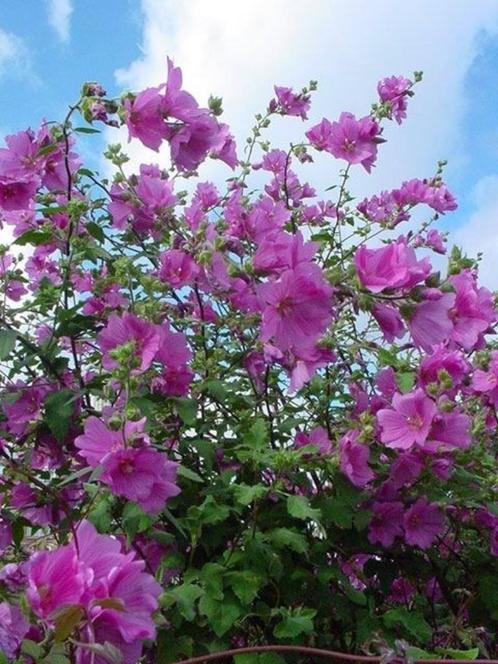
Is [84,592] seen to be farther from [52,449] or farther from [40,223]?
[40,223]

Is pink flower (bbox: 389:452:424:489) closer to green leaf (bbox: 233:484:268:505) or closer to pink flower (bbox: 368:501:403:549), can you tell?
pink flower (bbox: 368:501:403:549)

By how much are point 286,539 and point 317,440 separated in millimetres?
310

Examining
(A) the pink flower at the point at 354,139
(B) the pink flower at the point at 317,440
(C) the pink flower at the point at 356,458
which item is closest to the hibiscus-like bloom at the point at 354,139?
(A) the pink flower at the point at 354,139

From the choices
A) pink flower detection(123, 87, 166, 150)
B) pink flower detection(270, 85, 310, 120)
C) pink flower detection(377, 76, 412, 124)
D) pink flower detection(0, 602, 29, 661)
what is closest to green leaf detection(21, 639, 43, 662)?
pink flower detection(0, 602, 29, 661)

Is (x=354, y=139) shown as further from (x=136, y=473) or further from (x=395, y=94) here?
(x=136, y=473)

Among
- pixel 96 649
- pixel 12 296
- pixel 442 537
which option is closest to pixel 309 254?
pixel 96 649

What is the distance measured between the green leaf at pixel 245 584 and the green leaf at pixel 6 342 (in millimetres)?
596

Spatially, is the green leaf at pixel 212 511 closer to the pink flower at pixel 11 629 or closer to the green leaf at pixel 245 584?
the green leaf at pixel 245 584

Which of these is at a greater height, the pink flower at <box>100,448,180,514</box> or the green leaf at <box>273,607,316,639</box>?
the pink flower at <box>100,448,180,514</box>

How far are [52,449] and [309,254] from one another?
89 cm

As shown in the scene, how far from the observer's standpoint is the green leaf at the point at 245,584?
1.59m

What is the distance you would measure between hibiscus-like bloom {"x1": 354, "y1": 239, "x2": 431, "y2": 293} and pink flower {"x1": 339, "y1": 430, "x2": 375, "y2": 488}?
0.53 meters

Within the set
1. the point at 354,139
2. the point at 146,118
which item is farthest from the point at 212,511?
the point at 354,139

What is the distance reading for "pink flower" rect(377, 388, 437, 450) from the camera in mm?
1759
